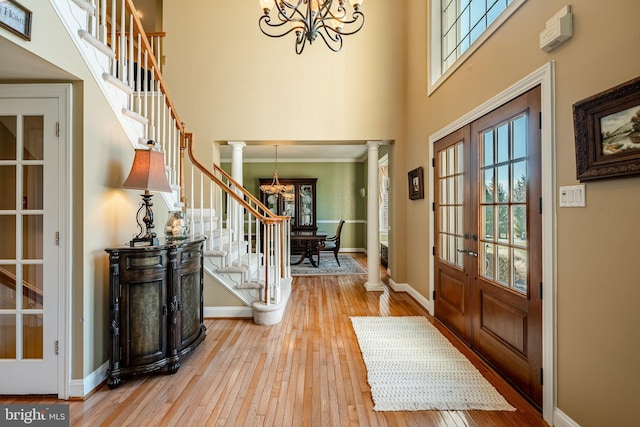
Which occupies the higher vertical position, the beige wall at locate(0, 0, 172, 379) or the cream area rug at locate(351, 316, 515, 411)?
the beige wall at locate(0, 0, 172, 379)

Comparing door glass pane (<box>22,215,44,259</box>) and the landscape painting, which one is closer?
the landscape painting

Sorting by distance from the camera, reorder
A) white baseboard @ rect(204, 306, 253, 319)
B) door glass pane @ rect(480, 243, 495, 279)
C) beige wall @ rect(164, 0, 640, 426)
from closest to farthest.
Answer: beige wall @ rect(164, 0, 640, 426), door glass pane @ rect(480, 243, 495, 279), white baseboard @ rect(204, 306, 253, 319)

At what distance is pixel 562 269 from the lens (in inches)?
69.3

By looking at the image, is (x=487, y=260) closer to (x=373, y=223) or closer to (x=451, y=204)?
(x=451, y=204)

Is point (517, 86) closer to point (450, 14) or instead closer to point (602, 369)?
point (602, 369)

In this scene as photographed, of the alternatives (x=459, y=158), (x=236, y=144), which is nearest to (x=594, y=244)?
(x=459, y=158)

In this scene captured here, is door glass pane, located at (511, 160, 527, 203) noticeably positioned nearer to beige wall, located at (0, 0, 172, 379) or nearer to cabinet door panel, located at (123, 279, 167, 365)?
cabinet door panel, located at (123, 279, 167, 365)

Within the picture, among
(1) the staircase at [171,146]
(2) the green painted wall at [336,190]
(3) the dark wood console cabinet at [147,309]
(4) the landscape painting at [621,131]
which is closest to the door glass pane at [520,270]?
(4) the landscape painting at [621,131]

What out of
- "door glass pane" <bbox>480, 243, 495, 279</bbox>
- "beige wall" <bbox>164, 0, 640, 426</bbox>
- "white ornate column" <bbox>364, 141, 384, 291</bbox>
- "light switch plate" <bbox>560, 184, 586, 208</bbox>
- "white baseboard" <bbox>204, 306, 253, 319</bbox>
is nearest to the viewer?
"beige wall" <bbox>164, 0, 640, 426</bbox>

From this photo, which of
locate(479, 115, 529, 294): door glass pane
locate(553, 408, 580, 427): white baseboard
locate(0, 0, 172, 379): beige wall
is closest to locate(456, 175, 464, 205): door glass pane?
locate(479, 115, 529, 294): door glass pane

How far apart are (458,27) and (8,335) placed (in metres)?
4.82

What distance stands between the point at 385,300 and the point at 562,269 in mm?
2686

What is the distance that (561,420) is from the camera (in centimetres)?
172

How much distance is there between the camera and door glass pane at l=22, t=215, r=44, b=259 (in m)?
2.04
